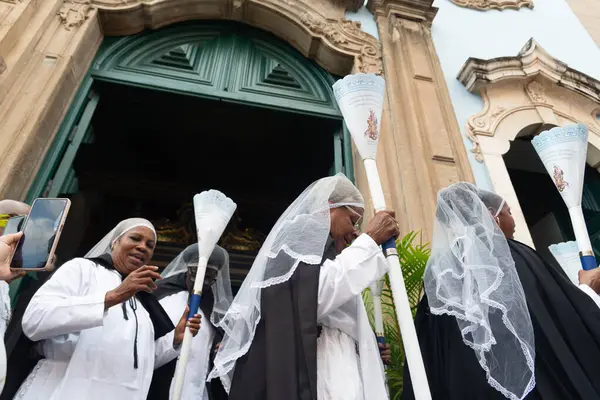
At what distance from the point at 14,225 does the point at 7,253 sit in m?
0.31

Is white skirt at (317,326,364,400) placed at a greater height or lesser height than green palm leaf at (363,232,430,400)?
lesser

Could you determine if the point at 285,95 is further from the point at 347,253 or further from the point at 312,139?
the point at 347,253

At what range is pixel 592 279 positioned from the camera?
2.26 metres

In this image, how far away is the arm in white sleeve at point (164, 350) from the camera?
2441 mm

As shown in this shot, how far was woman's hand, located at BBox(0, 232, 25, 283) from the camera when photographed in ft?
5.08

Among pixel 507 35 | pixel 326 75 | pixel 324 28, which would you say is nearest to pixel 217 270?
pixel 326 75

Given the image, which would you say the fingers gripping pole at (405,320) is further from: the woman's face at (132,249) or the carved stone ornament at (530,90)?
the carved stone ornament at (530,90)

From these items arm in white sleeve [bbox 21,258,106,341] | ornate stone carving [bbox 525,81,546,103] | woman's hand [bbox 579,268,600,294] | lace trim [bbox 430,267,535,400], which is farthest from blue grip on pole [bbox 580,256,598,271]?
ornate stone carving [bbox 525,81,546,103]

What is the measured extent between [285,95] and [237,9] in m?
1.34

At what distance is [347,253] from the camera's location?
190 cm

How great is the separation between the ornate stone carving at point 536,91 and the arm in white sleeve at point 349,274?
4074mm

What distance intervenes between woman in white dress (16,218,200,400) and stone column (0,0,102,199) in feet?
4.10

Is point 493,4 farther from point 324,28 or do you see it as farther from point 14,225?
point 14,225

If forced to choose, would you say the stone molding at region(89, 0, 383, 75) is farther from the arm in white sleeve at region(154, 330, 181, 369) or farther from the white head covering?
the arm in white sleeve at region(154, 330, 181, 369)
